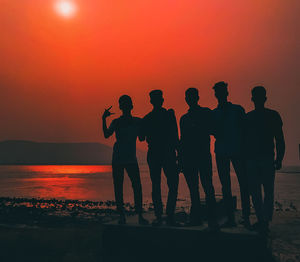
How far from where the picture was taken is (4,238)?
9.47 metres

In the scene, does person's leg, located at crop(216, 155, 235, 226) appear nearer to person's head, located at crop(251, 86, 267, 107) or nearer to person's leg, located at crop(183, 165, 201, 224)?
person's leg, located at crop(183, 165, 201, 224)

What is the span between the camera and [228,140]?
23.0 feet

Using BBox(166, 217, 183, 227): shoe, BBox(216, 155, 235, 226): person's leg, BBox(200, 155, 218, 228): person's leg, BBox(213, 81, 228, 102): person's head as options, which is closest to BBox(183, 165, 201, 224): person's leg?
BBox(200, 155, 218, 228): person's leg

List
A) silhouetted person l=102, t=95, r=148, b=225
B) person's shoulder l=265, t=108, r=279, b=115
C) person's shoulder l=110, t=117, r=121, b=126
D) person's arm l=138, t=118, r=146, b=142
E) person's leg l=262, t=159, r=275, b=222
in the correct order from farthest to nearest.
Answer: person's shoulder l=110, t=117, r=121, b=126, silhouetted person l=102, t=95, r=148, b=225, person's arm l=138, t=118, r=146, b=142, person's shoulder l=265, t=108, r=279, b=115, person's leg l=262, t=159, r=275, b=222

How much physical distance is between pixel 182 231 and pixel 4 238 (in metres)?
5.64

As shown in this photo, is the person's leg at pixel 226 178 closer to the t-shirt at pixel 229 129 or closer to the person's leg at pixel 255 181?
the t-shirt at pixel 229 129

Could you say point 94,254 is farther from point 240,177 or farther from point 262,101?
point 262,101

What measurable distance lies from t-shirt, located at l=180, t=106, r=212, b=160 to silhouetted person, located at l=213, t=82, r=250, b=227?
0.22 metres

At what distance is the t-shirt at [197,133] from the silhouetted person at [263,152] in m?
0.95

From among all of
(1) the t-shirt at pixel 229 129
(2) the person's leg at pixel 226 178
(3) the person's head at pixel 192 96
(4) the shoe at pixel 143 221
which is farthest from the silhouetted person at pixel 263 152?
(4) the shoe at pixel 143 221

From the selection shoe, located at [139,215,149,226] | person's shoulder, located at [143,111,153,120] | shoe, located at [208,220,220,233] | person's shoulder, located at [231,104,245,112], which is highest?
person's shoulder, located at [231,104,245,112]

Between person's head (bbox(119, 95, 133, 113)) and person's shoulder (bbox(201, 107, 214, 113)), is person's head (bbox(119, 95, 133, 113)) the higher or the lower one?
the higher one

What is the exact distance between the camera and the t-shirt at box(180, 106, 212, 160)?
6.97 m

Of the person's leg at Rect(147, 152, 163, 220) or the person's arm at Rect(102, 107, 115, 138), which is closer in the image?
the person's leg at Rect(147, 152, 163, 220)
